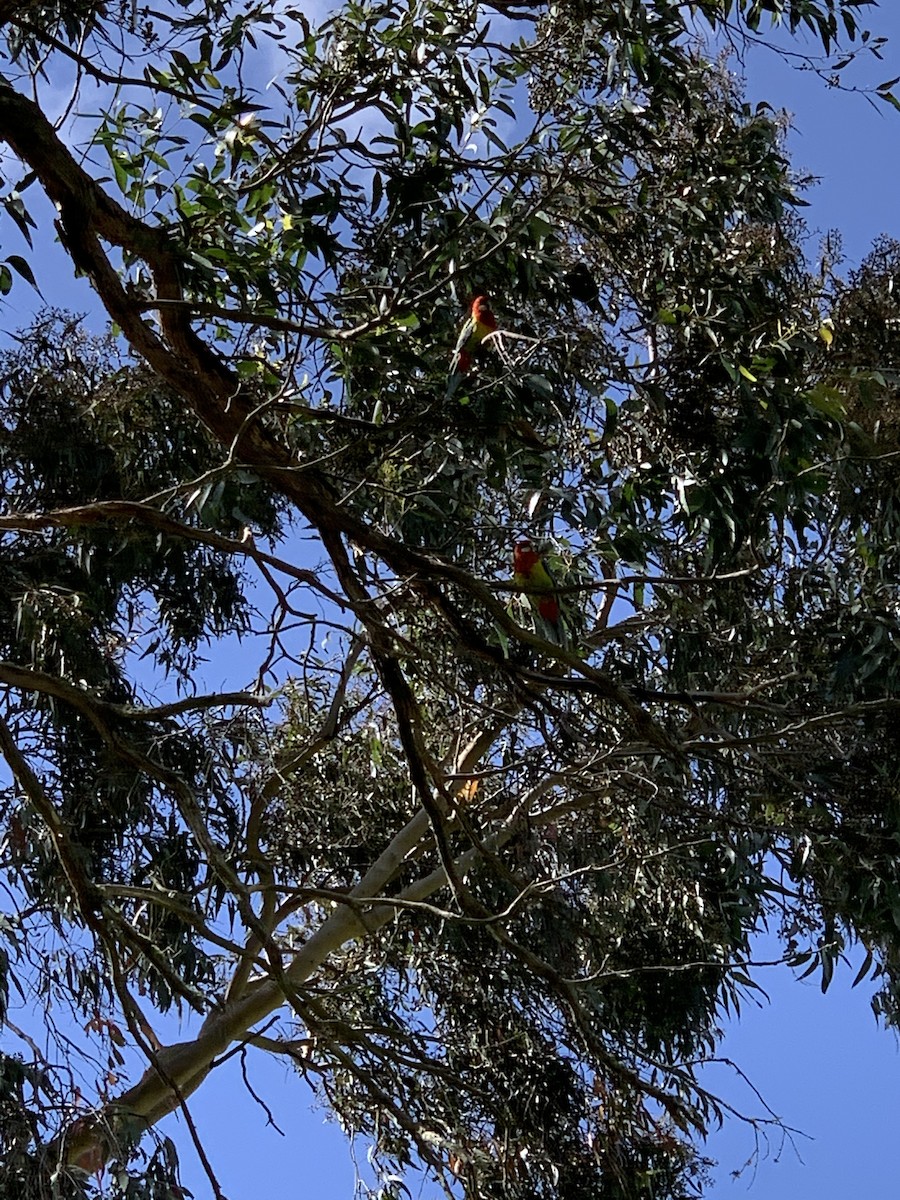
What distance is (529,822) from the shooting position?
481 centimetres

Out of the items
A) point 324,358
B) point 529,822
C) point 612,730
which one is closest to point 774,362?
point 324,358

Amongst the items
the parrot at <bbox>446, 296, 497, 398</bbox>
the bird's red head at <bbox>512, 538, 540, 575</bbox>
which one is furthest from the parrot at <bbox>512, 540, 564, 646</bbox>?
the parrot at <bbox>446, 296, 497, 398</bbox>

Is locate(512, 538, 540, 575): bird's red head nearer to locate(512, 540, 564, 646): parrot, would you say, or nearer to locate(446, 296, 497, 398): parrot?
locate(512, 540, 564, 646): parrot

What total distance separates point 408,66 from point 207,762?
6.87ft

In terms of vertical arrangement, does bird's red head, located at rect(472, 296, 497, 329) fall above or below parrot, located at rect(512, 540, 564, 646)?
above

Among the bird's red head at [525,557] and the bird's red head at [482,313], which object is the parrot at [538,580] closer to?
the bird's red head at [525,557]

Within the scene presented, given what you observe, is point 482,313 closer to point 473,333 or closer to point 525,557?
point 473,333

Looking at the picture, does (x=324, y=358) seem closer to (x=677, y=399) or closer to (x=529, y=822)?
(x=677, y=399)

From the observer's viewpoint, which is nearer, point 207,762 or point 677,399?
point 677,399

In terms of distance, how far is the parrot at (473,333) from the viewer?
3.12m

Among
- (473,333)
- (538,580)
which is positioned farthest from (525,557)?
(473,333)

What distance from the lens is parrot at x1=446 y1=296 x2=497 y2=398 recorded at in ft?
10.2

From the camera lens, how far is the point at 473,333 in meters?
3.23

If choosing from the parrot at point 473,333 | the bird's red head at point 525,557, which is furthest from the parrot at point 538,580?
the parrot at point 473,333
